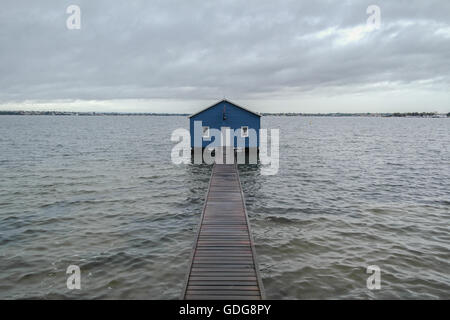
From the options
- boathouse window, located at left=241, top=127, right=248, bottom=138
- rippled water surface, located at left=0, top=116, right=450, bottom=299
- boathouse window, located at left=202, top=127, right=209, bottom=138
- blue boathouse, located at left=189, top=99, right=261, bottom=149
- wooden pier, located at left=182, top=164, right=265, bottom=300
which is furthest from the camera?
boathouse window, located at left=241, top=127, right=248, bottom=138

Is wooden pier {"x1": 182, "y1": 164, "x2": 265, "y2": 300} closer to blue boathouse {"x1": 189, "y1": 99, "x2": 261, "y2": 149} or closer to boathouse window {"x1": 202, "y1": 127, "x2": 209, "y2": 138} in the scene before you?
blue boathouse {"x1": 189, "y1": 99, "x2": 261, "y2": 149}

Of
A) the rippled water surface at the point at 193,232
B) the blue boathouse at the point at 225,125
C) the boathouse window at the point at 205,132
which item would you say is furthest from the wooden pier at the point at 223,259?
the boathouse window at the point at 205,132

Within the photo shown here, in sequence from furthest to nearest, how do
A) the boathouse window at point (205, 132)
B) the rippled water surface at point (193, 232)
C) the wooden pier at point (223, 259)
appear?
the boathouse window at point (205, 132) → the rippled water surface at point (193, 232) → the wooden pier at point (223, 259)

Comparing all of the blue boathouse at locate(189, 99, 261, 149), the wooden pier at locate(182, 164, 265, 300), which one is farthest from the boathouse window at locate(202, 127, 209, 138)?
the wooden pier at locate(182, 164, 265, 300)

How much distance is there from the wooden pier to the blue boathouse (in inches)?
725

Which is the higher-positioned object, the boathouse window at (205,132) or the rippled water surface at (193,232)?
the boathouse window at (205,132)

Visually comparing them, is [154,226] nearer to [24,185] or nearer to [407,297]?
[407,297]

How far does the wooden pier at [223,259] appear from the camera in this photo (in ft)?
29.5

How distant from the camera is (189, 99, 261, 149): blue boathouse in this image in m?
34.7

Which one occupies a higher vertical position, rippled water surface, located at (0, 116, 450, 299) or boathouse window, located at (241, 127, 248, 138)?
boathouse window, located at (241, 127, 248, 138)

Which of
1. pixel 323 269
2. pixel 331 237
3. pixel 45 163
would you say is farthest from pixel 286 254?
pixel 45 163

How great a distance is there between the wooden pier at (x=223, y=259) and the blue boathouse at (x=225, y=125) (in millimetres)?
18410

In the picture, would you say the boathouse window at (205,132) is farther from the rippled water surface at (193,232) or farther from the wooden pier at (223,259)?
the wooden pier at (223,259)

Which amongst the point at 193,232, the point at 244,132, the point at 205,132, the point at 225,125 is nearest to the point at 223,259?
the point at 193,232
